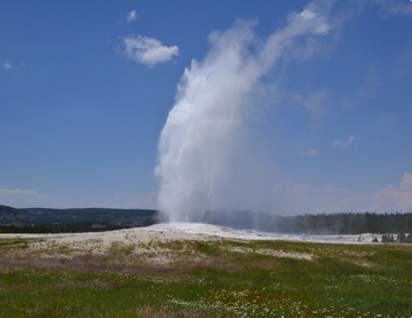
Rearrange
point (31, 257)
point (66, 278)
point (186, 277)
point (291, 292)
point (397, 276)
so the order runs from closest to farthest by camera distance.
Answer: point (291, 292)
point (66, 278)
point (186, 277)
point (397, 276)
point (31, 257)

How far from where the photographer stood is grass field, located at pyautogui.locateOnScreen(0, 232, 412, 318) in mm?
17188

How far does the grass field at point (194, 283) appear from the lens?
56.4 ft

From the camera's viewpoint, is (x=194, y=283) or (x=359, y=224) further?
(x=359, y=224)

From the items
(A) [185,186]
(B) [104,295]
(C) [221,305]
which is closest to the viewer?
(C) [221,305]

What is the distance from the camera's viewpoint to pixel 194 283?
26.5 metres

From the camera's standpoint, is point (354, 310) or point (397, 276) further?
point (397, 276)

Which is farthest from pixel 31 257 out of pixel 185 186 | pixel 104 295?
pixel 185 186

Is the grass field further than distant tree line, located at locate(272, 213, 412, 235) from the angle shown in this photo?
No

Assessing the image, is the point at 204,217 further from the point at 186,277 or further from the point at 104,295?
the point at 104,295

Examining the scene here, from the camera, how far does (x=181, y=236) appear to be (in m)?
58.0

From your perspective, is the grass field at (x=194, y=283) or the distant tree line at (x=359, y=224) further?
the distant tree line at (x=359, y=224)

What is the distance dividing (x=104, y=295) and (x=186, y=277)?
10291 millimetres

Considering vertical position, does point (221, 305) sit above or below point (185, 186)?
below

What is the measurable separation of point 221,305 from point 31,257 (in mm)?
26368
